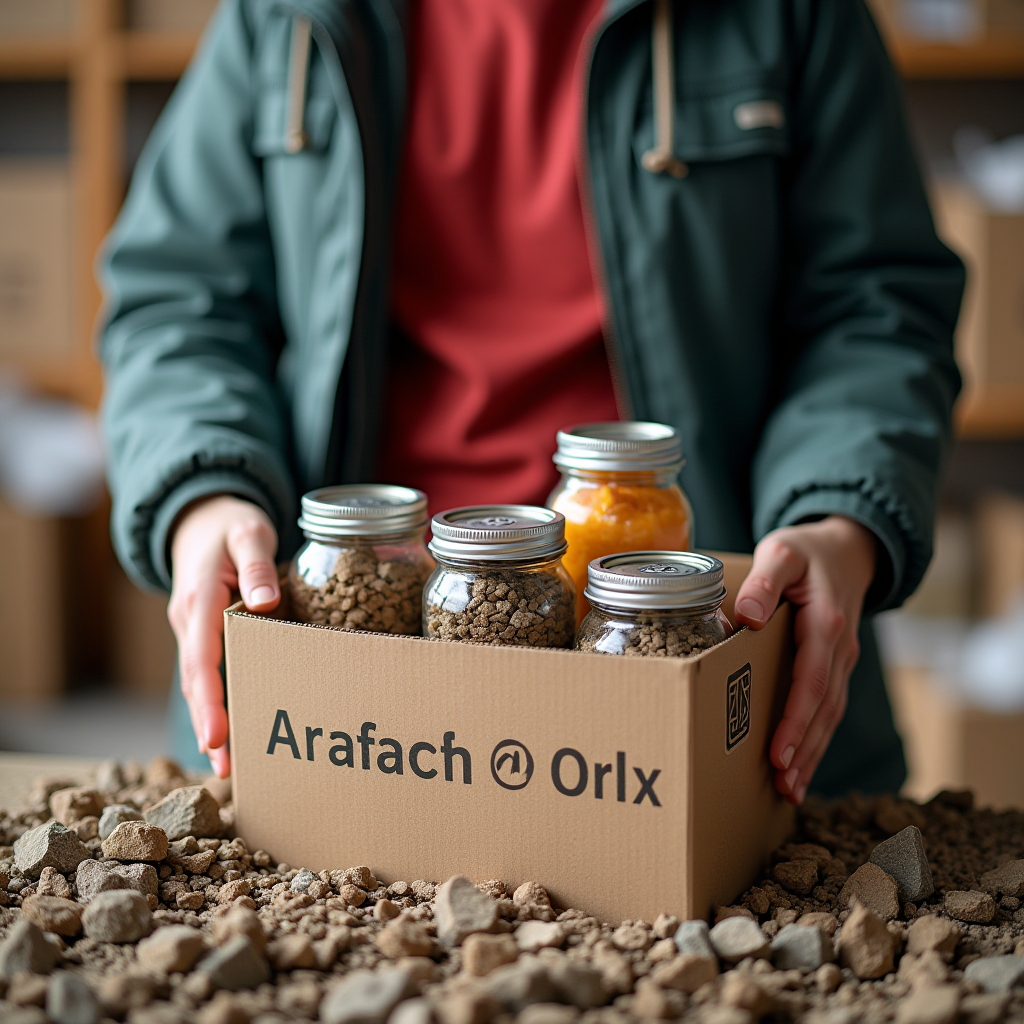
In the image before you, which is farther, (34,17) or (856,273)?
(34,17)

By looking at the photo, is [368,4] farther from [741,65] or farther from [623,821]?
[623,821]

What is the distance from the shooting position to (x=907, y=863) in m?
0.72

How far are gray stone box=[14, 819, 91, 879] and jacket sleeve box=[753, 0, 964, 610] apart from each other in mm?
549

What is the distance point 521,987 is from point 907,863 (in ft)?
0.94

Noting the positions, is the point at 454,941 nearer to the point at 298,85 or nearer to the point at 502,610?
the point at 502,610

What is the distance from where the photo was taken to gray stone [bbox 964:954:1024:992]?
0.60 metres

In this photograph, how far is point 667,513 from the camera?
806 mm

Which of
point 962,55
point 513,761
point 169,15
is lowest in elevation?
point 513,761

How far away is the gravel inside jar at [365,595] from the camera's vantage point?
2.46 feet

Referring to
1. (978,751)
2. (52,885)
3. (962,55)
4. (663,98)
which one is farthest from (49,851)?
(962,55)

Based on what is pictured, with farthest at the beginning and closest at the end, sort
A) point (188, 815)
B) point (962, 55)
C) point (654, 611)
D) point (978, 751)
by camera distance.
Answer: point (962, 55) → point (978, 751) → point (188, 815) → point (654, 611)

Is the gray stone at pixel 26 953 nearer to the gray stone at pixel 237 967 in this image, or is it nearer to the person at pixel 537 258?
the gray stone at pixel 237 967

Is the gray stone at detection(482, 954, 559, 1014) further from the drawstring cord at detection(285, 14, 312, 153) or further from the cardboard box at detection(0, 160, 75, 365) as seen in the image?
the cardboard box at detection(0, 160, 75, 365)

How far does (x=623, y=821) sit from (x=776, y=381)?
60 centimetres
